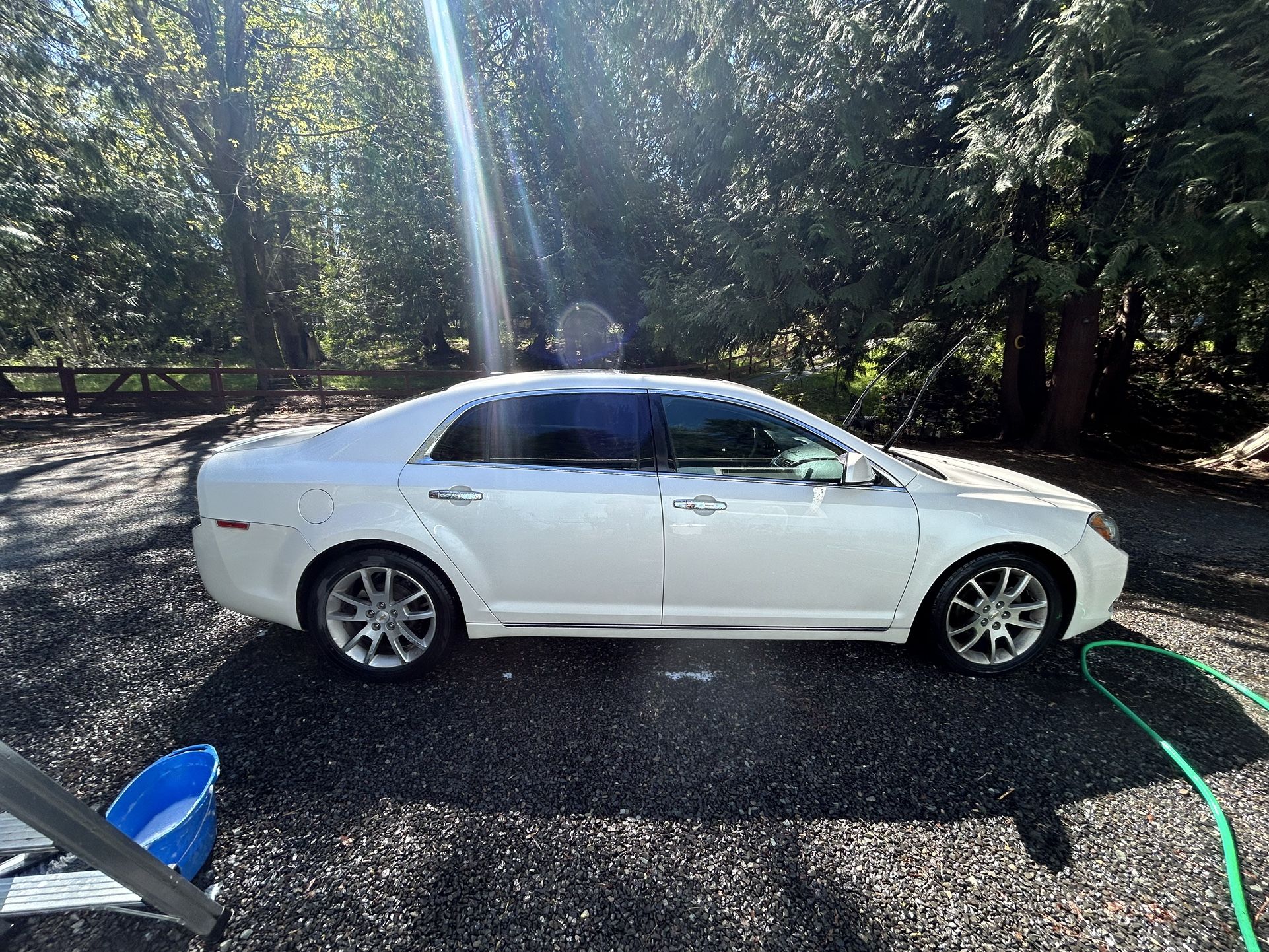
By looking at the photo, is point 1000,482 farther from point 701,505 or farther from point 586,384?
point 586,384

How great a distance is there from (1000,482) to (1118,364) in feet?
35.3

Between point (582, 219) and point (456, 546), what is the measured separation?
33.5ft

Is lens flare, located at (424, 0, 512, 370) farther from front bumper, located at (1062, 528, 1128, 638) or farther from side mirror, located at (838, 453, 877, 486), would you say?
front bumper, located at (1062, 528, 1128, 638)

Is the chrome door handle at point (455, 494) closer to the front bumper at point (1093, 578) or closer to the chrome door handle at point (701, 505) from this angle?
the chrome door handle at point (701, 505)

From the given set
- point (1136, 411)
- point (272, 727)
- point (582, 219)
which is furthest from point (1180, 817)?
point (1136, 411)

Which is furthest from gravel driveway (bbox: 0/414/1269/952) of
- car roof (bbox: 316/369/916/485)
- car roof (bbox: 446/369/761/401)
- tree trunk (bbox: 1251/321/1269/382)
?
tree trunk (bbox: 1251/321/1269/382)

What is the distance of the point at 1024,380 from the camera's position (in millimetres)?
9977

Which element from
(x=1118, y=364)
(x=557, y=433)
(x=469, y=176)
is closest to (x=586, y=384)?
(x=557, y=433)

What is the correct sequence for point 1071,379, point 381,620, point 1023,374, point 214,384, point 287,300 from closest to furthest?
point 381,620 → point 1071,379 → point 1023,374 → point 214,384 → point 287,300

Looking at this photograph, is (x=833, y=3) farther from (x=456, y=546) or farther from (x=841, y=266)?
(x=456, y=546)

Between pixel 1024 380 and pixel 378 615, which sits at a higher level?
pixel 1024 380

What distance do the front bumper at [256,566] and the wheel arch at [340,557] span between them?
0.08 feet

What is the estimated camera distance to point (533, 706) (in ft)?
8.57

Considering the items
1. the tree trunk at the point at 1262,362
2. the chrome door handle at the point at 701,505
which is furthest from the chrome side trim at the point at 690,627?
the tree trunk at the point at 1262,362
